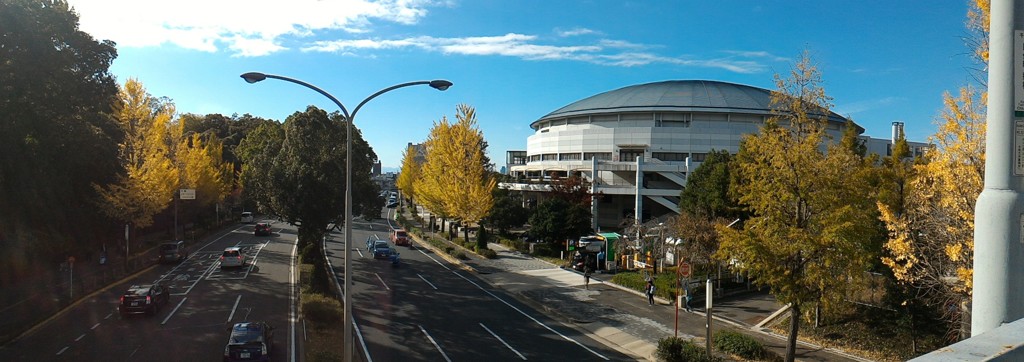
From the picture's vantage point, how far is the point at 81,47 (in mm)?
32594

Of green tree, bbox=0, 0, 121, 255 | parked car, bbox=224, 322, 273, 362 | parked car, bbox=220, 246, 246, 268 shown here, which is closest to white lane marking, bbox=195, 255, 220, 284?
parked car, bbox=220, 246, 246, 268

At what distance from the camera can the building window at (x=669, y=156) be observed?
226ft

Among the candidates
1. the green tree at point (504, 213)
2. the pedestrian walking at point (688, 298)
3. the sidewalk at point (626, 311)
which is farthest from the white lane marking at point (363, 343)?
the green tree at point (504, 213)

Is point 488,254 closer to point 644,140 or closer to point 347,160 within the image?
point 347,160

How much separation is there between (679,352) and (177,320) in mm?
20106

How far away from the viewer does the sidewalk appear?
2161cm

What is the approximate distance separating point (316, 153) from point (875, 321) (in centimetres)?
2841

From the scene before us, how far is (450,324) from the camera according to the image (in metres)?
23.9

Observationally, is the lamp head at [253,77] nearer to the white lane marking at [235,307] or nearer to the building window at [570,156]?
the white lane marking at [235,307]

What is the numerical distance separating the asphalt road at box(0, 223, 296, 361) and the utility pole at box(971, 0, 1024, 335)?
1896cm

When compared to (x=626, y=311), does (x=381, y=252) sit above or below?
above

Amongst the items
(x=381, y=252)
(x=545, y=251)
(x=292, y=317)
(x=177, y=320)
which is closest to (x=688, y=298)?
(x=292, y=317)

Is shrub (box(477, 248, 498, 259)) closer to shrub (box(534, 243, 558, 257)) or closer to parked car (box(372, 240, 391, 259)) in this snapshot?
shrub (box(534, 243, 558, 257))

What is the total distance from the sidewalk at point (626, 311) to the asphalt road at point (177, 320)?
39.9ft
